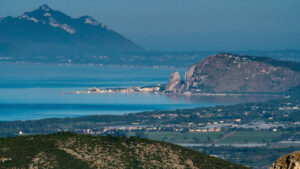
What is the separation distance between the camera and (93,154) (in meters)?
47.7

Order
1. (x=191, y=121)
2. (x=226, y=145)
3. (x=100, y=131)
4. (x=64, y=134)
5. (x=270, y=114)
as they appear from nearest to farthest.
Result: 1. (x=64, y=134)
2. (x=226, y=145)
3. (x=100, y=131)
4. (x=191, y=121)
5. (x=270, y=114)

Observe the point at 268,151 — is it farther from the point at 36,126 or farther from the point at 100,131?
the point at 36,126

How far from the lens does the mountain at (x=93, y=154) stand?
45.1m

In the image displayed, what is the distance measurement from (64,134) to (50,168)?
7.85 meters

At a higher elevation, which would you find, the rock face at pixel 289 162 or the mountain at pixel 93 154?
the rock face at pixel 289 162

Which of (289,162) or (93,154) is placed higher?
(289,162)

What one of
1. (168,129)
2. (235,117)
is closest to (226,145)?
(168,129)

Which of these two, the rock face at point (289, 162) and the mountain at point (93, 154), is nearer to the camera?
the rock face at point (289, 162)

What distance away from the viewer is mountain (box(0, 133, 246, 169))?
45.1 metres

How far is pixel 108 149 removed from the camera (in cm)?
4934

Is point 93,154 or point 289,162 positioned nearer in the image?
point 289,162

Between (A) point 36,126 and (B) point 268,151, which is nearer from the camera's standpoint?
(B) point 268,151

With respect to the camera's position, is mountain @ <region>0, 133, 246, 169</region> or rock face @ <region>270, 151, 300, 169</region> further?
mountain @ <region>0, 133, 246, 169</region>

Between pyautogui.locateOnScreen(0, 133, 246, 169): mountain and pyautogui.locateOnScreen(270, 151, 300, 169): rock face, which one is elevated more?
pyautogui.locateOnScreen(270, 151, 300, 169): rock face
